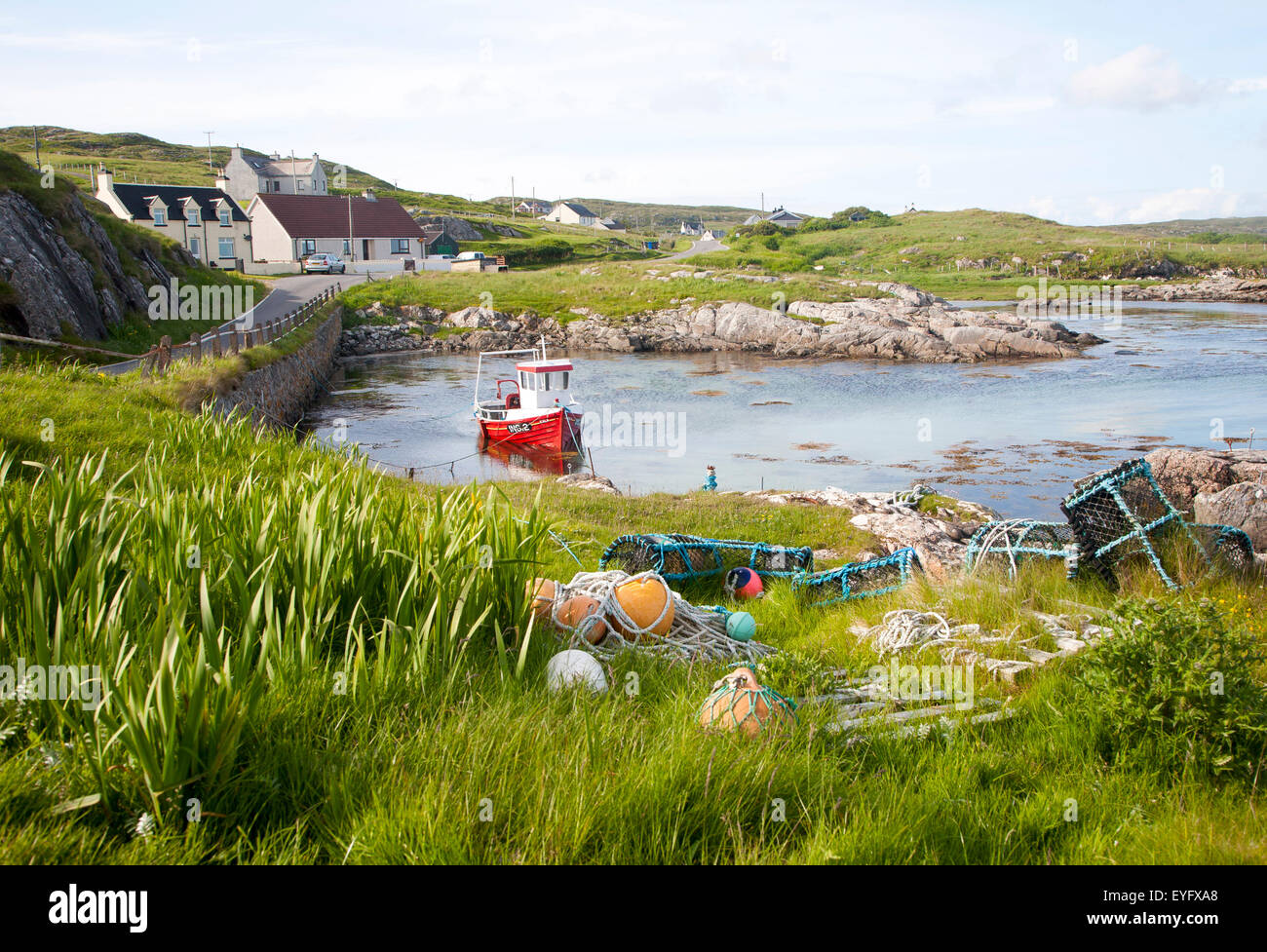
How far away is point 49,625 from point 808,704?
400 centimetres

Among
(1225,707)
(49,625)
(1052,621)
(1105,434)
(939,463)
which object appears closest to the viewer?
(1225,707)

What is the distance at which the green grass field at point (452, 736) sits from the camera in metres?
3.17

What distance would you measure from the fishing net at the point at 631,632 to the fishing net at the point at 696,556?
2248 millimetres

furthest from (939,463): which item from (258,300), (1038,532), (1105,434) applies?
(258,300)

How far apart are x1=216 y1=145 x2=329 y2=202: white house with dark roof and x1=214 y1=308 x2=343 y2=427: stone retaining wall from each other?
64948 millimetres

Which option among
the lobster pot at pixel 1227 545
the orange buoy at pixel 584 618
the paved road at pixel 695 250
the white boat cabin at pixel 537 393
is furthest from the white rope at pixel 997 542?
the paved road at pixel 695 250

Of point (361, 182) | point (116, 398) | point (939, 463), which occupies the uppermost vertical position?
point (361, 182)

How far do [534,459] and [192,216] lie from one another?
5264 centimetres

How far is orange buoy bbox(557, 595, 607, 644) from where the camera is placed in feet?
19.3

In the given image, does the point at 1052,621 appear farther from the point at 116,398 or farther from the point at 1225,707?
the point at 116,398

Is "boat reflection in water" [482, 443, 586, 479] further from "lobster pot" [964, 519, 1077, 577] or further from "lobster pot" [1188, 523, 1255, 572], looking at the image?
"lobster pot" [1188, 523, 1255, 572]

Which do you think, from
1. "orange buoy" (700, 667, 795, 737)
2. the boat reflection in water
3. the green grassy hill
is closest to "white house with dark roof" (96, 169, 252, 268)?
the green grassy hill

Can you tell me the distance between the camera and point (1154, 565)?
716 cm

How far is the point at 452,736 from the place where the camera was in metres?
3.70
